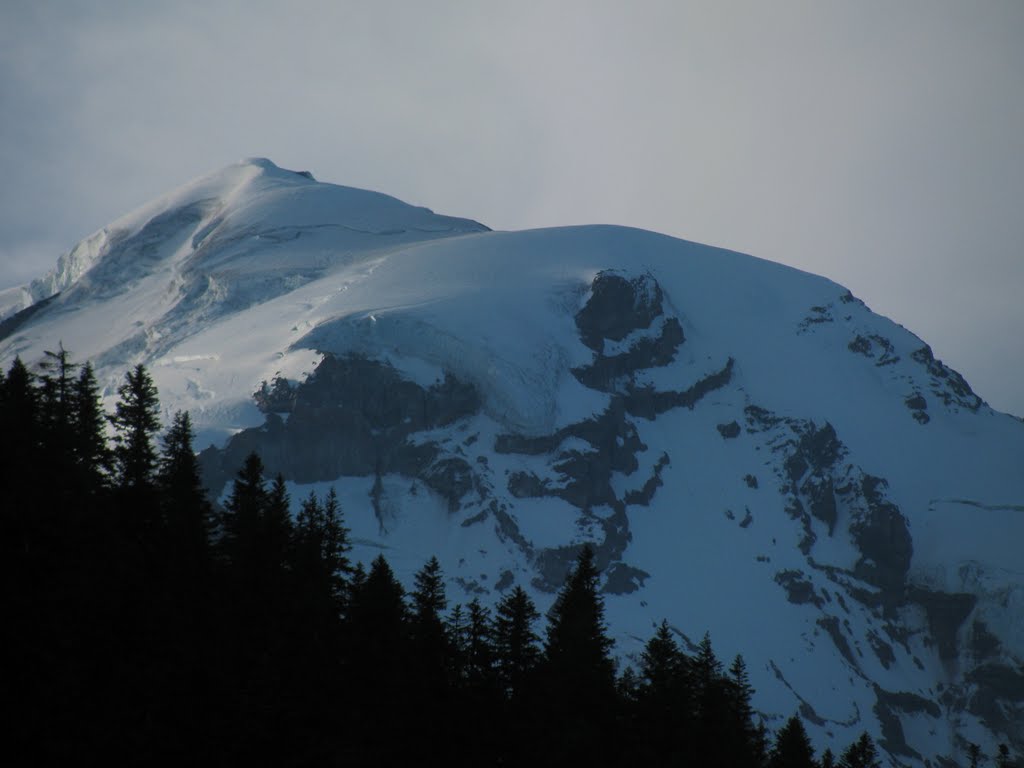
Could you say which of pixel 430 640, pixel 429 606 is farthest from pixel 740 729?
pixel 429 606

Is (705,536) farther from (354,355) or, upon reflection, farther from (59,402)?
(59,402)

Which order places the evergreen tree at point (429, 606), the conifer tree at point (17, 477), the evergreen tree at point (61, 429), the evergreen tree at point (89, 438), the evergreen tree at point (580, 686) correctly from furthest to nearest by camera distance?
the evergreen tree at point (429, 606), the evergreen tree at point (580, 686), the evergreen tree at point (89, 438), the evergreen tree at point (61, 429), the conifer tree at point (17, 477)

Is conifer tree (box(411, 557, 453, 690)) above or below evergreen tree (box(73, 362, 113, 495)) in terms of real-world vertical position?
below

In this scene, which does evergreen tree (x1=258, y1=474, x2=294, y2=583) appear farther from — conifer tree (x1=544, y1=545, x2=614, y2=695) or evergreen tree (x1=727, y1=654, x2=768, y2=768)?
evergreen tree (x1=727, y1=654, x2=768, y2=768)

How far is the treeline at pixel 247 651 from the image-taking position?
46000 millimetres

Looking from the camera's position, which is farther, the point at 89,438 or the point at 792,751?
the point at 792,751

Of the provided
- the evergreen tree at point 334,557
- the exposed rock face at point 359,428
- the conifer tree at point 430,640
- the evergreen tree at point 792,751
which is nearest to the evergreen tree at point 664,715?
the evergreen tree at point 792,751

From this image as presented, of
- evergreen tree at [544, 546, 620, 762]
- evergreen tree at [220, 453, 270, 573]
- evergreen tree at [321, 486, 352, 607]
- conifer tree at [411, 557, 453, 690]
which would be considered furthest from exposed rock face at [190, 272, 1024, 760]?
evergreen tree at [220, 453, 270, 573]

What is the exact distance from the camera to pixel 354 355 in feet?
623

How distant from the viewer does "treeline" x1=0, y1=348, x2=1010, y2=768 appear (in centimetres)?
4600

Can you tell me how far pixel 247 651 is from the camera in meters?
52.3

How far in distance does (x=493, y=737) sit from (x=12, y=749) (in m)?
26.4

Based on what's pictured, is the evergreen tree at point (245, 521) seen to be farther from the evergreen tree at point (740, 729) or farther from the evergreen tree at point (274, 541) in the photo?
the evergreen tree at point (740, 729)

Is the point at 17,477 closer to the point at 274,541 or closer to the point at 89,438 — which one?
the point at 274,541
